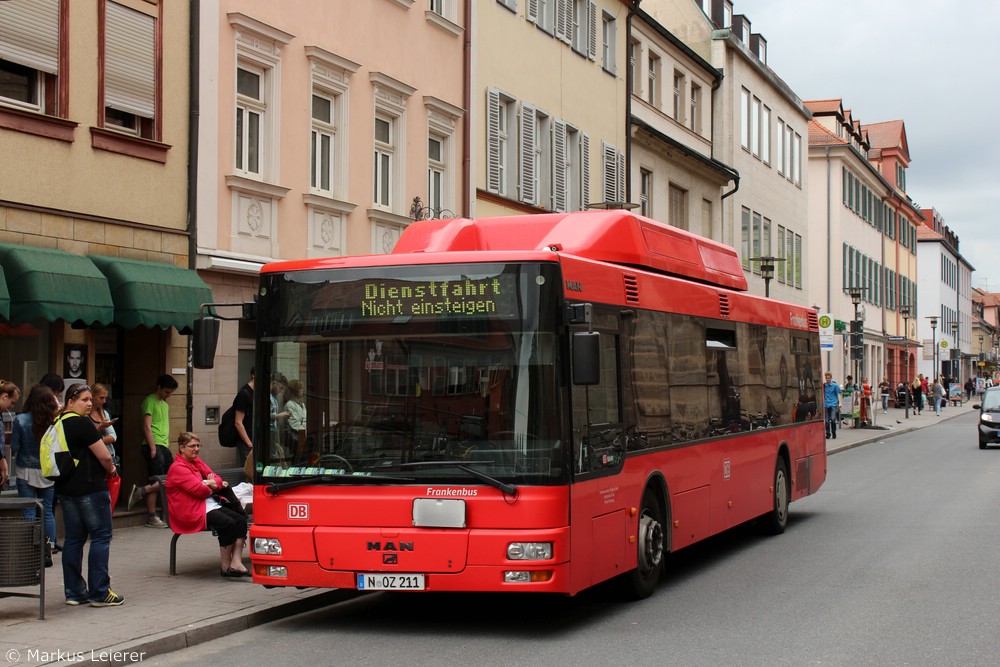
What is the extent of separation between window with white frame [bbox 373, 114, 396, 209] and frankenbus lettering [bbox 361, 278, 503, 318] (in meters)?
12.0

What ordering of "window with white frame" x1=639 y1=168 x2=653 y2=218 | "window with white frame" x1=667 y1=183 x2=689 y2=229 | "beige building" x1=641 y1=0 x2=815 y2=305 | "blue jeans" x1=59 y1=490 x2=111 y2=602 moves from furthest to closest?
"beige building" x1=641 y1=0 x2=815 y2=305, "window with white frame" x1=667 y1=183 x2=689 y2=229, "window with white frame" x1=639 y1=168 x2=653 y2=218, "blue jeans" x1=59 y1=490 x2=111 y2=602

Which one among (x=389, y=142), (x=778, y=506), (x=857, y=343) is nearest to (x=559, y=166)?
(x=389, y=142)

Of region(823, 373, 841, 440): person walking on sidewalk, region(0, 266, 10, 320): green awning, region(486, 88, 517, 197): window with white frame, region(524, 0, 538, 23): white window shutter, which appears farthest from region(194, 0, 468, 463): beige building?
region(823, 373, 841, 440): person walking on sidewalk

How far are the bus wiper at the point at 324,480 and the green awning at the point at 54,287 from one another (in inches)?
200

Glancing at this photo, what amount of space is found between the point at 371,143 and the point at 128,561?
33.0ft

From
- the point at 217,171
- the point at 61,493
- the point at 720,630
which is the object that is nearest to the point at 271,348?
the point at 61,493

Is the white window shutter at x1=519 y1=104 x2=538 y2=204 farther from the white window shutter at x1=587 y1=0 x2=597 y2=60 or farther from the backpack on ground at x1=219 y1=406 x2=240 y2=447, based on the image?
the backpack on ground at x1=219 y1=406 x2=240 y2=447

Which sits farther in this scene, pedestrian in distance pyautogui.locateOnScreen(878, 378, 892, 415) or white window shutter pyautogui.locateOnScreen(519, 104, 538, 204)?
pedestrian in distance pyautogui.locateOnScreen(878, 378, 892, 415)

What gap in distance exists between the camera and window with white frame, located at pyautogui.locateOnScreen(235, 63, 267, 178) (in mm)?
17984

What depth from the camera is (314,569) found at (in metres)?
9.43

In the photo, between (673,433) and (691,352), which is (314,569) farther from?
(691,352)

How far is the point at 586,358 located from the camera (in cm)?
876

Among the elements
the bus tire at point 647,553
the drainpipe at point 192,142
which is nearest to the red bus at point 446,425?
the bus tire at point 647,553

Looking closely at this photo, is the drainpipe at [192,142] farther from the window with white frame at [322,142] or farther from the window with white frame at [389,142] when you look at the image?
the window with white frame at [389,142]
